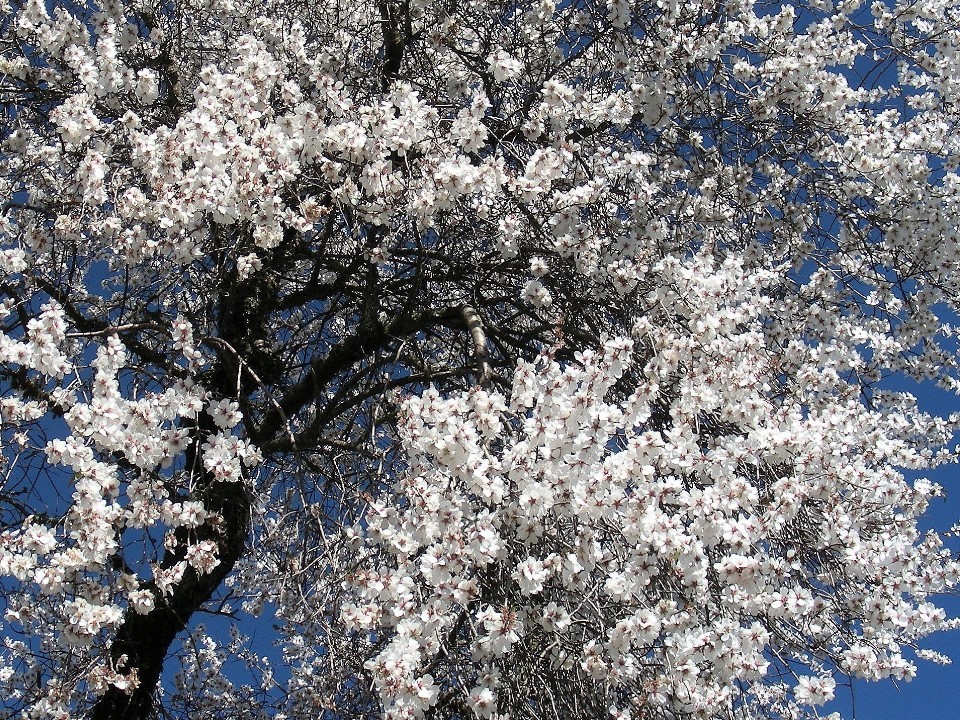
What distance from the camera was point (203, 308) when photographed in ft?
17.3

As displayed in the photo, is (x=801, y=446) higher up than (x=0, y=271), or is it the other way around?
(x=0, y=271)

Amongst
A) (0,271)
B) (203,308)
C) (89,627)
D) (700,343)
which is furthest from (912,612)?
(0,271)

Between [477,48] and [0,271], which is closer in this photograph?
[0,271]

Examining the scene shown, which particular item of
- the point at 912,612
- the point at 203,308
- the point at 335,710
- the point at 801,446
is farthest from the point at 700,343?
the point at 203,308

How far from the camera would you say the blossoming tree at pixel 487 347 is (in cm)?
351

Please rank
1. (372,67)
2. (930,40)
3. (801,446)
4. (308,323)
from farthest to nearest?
1. (308,323)
2. (930,40)
3. (372,67)
4. (801,446)

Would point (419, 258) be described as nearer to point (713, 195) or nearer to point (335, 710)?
point (713, 195)

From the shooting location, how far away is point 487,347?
4988 millimetres

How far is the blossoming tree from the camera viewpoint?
3.51m

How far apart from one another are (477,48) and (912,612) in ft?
13.9

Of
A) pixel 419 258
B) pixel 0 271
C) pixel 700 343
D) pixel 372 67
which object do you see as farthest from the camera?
pixel 372 67

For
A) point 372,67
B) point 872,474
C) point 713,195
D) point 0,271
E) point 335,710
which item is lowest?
point 335,710

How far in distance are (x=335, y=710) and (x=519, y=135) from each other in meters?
2.95

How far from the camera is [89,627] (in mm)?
3955
